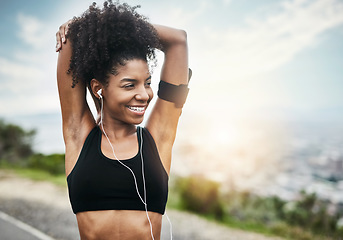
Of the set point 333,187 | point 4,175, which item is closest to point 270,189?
point 333,187

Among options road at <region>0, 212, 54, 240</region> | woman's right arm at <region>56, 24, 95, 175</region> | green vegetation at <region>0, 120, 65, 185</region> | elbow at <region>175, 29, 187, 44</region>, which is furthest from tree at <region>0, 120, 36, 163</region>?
elbow at <region>175, 29, 187, 44</region>

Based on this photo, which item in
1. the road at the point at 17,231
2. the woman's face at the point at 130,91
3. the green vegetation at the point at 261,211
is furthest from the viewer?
the green vegetation at the point at 261,211

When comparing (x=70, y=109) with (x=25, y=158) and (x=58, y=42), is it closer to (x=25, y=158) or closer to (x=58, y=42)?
(x=58, y=42)

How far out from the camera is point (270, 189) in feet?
32.9

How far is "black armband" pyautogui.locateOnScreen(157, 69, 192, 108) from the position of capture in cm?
169

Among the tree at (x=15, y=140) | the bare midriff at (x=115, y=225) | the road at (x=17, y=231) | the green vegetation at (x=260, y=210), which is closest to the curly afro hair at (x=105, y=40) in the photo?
the bare midriff at (x=115, y=225)

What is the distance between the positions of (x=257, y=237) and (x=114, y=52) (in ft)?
22.1

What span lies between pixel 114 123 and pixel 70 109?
24 centimetres

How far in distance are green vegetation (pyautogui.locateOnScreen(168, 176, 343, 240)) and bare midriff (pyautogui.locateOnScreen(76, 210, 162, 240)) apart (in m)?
6.84

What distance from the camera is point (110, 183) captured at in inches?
58.0

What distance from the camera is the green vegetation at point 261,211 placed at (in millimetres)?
7824

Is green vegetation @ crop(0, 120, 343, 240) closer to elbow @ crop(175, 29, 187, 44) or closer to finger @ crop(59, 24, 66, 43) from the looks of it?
elbow @ crop(175, 29, 187, 44)

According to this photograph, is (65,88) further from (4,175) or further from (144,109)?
(4,175)

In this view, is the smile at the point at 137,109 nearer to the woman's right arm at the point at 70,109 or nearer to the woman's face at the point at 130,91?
the woman's face at the point at 130,91
